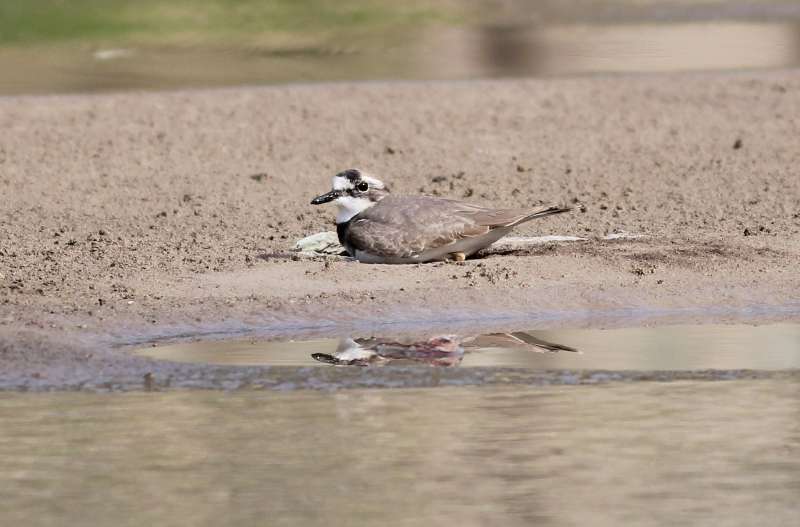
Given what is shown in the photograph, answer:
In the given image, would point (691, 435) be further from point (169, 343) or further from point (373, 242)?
point (373, 242)

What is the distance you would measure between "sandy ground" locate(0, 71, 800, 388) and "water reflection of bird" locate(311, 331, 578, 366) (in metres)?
0.35

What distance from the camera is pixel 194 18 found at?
2431 cm

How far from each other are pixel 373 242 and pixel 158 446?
3.59 m

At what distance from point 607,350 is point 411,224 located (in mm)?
2016

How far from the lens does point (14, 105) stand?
1447cm

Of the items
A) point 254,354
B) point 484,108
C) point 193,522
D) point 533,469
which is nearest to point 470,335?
point 254,354

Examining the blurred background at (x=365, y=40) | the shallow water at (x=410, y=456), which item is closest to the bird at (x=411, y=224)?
the shallow water at (x=410, y=456)

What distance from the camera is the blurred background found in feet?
57.1

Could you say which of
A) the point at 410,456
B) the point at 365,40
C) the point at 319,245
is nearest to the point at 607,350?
the point at 410,456

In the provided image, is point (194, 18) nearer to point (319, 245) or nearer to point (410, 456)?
point (319, 245)

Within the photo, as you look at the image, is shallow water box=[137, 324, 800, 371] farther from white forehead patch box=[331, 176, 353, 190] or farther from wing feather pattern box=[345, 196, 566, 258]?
white forehead patch box=[331, 176, 353, 190]

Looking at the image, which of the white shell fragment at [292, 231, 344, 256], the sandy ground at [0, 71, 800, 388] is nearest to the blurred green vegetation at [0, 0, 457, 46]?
the sandy ground at [0, 71, 800, 388]

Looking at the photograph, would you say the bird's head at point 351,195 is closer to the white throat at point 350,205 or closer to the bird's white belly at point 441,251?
the white throat at point 350,205

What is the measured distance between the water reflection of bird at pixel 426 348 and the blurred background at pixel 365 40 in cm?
796
